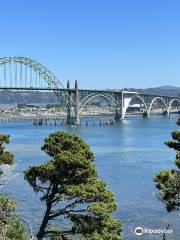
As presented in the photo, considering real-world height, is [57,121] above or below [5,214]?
below

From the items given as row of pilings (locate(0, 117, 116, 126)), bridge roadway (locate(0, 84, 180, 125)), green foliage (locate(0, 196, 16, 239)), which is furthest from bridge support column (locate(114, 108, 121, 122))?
green foliage (locate(0, 196, 16, 239))

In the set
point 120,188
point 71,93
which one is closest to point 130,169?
point 120,188

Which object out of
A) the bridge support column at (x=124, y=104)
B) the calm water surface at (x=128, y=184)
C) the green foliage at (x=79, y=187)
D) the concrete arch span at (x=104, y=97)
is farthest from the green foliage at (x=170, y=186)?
the bridge support column at (x=124, y=104)

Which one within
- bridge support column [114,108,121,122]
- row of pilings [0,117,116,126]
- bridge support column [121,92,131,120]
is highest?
bridge support column [121,92,131,120]

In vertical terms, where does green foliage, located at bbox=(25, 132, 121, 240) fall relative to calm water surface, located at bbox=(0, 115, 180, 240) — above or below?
above

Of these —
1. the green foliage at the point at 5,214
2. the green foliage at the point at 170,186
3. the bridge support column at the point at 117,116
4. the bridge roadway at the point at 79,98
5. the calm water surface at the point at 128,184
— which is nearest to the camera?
the green foliage at the point at 5,214

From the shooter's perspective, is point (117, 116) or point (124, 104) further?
point (124, 104)

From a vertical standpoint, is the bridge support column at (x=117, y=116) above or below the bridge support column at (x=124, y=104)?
below

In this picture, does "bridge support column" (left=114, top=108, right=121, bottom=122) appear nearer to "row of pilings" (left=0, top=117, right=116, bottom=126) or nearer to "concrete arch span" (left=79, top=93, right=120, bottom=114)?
"concrete arch span" (left=79, top=93, right=120, bottom=114)

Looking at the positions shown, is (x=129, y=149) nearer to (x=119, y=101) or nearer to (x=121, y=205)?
(x=121, y=205)

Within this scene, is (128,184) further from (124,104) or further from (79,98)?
(124,104)

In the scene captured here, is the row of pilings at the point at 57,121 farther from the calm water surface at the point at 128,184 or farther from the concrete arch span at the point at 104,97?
the calm water surface at the point at 128,184

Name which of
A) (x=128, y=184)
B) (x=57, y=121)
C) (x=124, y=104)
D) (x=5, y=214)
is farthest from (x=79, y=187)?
(x=57, y=121)
